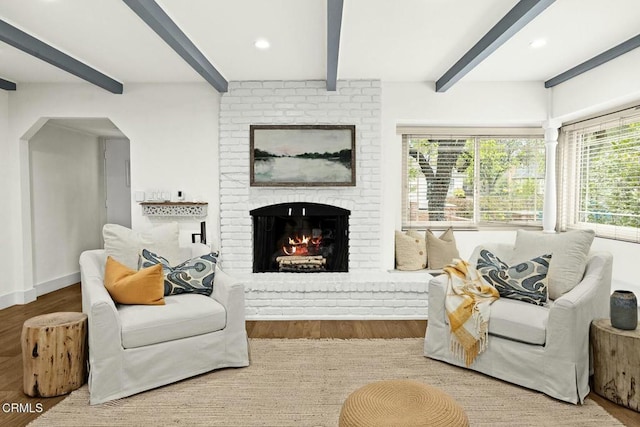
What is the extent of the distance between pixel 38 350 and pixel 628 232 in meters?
4.81

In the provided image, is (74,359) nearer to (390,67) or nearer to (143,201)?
(143,201)

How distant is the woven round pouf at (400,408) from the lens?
159 centimetres

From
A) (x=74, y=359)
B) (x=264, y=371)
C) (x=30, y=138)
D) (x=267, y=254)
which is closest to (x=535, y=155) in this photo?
(x=267, y=254)

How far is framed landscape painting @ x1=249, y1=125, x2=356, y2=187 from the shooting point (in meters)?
4.49

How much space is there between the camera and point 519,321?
2.62 m

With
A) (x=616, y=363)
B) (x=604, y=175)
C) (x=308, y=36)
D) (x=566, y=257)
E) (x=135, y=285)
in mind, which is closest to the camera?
(x=616, y=363)

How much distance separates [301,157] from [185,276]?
1920 millimetres

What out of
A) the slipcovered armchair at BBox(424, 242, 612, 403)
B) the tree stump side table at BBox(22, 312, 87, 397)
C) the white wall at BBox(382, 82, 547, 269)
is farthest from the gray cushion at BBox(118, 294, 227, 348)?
the white wall at BBox(382, 82, 547, 269)

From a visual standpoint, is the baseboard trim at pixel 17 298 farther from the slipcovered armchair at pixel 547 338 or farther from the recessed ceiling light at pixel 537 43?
the recessed ceiling light at pixel 537 43

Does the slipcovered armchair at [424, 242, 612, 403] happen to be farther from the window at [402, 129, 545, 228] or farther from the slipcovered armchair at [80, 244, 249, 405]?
the window at [402, 129, 545, 228]

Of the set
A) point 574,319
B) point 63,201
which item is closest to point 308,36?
point 574,319

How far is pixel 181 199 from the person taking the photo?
450cm

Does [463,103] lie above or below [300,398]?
above

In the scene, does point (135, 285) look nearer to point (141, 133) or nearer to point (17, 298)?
→ point (141, 133)
